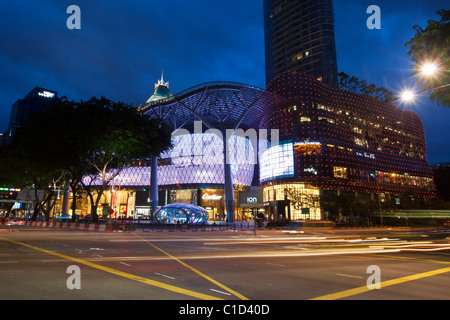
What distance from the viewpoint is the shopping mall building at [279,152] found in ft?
251

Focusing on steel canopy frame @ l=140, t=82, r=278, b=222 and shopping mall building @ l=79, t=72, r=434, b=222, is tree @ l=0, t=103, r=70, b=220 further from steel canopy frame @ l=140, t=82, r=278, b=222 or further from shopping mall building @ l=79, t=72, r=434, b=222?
shopping mall building @ l=79, t=72, r=434, b=222

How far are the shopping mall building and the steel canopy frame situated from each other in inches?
10.2

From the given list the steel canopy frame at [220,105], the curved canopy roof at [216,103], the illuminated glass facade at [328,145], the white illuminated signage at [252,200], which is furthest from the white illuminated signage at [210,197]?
the curved canopy roof at [216,103]

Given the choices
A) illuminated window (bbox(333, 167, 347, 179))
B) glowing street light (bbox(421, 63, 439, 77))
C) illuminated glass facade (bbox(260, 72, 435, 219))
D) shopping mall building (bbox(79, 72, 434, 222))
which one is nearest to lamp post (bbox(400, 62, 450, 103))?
glowing street light (bbox(421, 63, 439, 77))

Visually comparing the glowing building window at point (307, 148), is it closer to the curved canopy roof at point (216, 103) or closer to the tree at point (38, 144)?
the curved canopy roof at point (216, 103)

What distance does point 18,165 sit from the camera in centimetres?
4781

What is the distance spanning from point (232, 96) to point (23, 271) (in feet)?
224

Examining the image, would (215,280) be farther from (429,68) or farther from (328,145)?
(328,145)

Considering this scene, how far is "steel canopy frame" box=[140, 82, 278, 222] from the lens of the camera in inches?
2761

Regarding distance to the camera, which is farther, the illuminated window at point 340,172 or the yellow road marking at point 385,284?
the illuminated window at point 340,172

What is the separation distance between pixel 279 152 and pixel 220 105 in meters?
22.5

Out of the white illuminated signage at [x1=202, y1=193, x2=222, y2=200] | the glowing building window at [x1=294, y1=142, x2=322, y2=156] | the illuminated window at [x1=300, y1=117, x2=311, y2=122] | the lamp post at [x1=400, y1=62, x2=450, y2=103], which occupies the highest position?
the illuminated window at [x1=300, y1=117, x2=311, y2=122]

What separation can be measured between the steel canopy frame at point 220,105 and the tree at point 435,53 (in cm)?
5602

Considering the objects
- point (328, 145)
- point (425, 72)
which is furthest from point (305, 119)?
point (425, 72)
